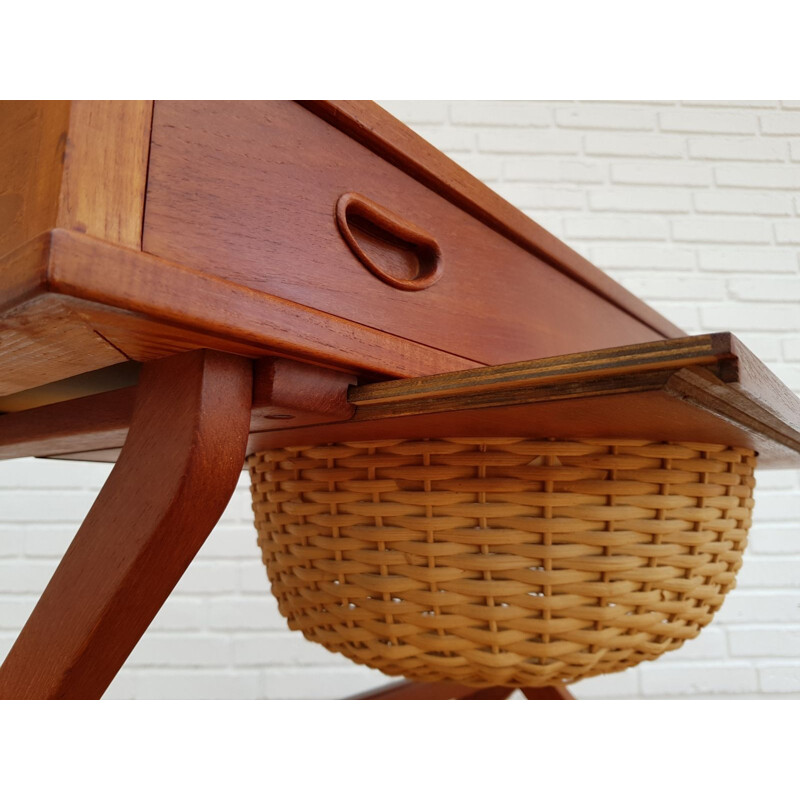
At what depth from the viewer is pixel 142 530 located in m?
0.27

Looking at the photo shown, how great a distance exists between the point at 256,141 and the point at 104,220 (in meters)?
0.09

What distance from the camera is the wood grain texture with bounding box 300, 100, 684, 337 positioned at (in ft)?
1.15

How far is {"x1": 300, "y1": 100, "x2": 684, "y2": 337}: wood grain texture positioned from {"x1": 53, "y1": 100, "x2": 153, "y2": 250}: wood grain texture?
0.35 feet

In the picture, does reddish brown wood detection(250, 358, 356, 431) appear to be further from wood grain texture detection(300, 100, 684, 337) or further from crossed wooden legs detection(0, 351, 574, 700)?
wood grain texture detection(300, 100, 684, 337)

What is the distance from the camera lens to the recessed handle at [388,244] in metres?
0.34

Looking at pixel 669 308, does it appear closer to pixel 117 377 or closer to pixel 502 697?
pixel 502 697

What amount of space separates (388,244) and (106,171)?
18 centimetres

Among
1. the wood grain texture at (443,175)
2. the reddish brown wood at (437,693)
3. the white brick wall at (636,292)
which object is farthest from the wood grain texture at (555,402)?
the white brick wall at (636,292)

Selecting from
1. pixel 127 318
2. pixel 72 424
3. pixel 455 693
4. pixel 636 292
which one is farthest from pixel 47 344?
pixel 636 292

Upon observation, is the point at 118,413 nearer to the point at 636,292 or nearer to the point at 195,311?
the point at 195,311

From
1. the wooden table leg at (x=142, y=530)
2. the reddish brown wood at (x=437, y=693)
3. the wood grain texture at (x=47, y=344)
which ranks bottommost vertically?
the reddish brown wood at (x=437, y=693)

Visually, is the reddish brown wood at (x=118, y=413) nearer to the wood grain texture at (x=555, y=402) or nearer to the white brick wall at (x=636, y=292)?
the wood grain texture at (x=555, y=402)

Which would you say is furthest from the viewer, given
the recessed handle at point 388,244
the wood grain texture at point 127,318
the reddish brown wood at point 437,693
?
the reddish brown wood at point 437,693

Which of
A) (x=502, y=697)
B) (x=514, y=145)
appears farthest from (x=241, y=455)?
(x=514, y=145)
